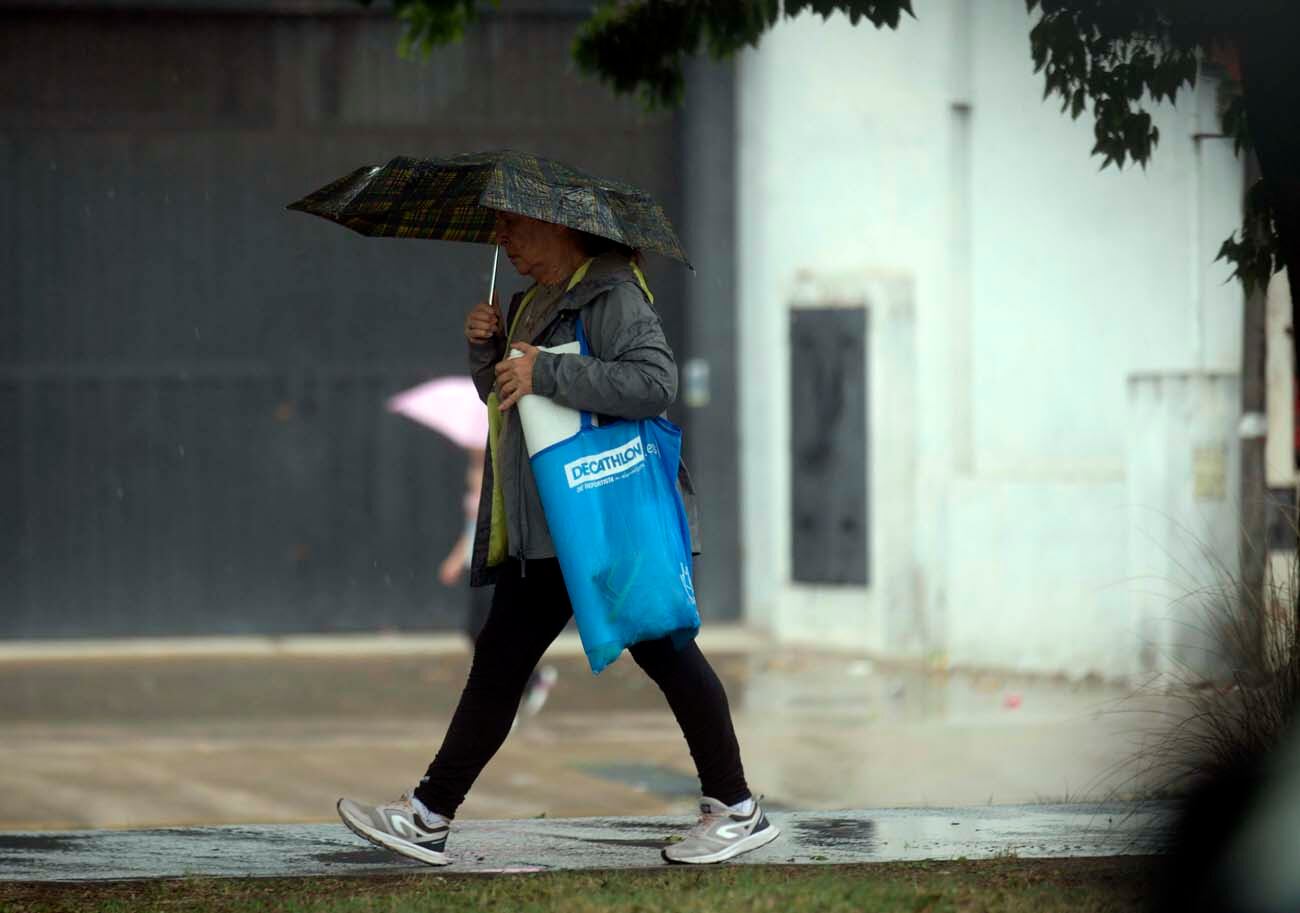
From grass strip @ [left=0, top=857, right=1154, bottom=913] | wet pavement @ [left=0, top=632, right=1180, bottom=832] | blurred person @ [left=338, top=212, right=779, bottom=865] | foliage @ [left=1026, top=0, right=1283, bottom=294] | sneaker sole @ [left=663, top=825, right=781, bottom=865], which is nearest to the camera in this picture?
grass strip @ [left=0, top=857, right=1154, bottom=913]

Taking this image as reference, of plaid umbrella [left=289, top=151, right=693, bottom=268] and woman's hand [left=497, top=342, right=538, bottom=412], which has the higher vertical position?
plaid umbrella [left=289, top=151, right=693, bottom=268]

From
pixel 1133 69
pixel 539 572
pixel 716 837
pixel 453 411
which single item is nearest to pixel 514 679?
pixel 539 572

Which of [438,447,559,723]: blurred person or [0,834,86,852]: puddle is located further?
[438,447,559,723]: blurred person

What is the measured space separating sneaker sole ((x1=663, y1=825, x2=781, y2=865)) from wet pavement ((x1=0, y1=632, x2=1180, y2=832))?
0.88 m

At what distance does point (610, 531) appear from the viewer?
5.28 m

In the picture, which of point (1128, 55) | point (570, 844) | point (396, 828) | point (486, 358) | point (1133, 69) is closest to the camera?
point (396, 828)

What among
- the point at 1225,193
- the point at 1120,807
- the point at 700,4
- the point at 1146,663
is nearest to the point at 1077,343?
the point at 1225,193

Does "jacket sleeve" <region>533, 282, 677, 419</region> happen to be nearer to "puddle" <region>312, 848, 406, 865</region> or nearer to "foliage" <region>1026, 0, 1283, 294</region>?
"puddle" <region>312, 848, 406, 865</region>

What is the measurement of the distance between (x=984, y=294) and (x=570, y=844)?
6.64m

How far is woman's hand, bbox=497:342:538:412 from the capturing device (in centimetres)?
533

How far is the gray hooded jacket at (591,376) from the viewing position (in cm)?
529

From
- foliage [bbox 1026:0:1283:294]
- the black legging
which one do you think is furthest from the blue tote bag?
foliage [bbox 1026:0:1283:294]

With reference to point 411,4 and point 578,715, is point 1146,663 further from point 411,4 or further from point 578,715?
point 411,4

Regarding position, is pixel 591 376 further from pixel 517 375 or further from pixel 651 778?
pixel 651 778
